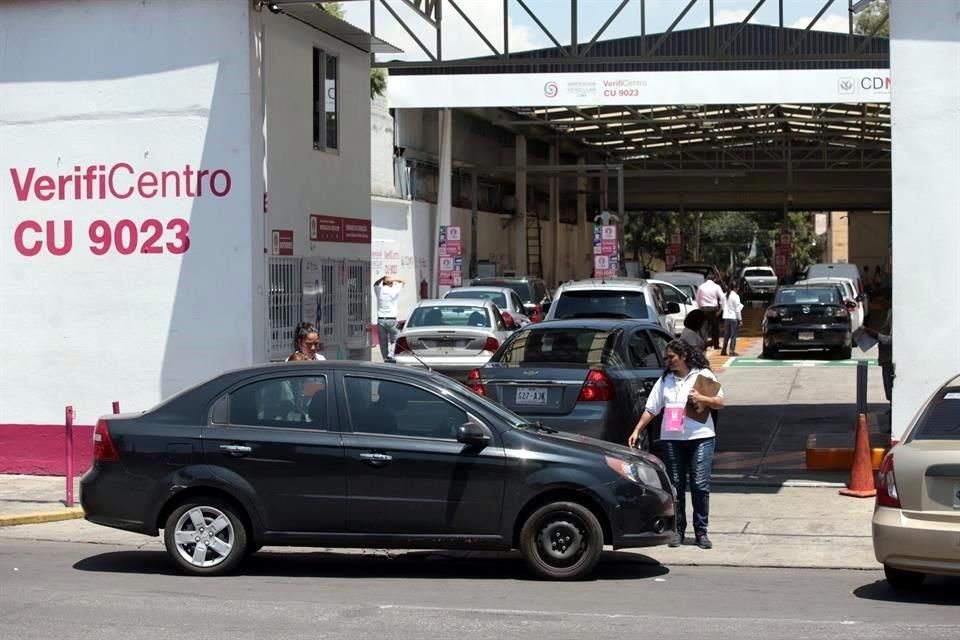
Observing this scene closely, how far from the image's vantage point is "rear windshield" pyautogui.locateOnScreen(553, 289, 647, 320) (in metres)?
21.1

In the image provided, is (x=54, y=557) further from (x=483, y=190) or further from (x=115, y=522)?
(x=483, y=190)

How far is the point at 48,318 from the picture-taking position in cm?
1463

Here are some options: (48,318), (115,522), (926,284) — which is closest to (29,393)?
(48,318)

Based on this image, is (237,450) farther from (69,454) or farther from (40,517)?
(69,454)

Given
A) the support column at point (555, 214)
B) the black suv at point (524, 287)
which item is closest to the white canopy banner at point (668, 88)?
the black suv at point (524, 287)

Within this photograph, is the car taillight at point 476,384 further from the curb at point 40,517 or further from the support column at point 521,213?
the support column at point 521,213

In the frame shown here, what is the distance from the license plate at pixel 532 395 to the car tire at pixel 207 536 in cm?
401

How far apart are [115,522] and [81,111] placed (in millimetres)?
6444

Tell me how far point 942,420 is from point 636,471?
6.78ft

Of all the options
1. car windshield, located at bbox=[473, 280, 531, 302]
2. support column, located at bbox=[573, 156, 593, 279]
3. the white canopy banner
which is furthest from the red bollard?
support column, located at bbox=[573, 156, 593, 279]

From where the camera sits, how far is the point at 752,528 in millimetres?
11438

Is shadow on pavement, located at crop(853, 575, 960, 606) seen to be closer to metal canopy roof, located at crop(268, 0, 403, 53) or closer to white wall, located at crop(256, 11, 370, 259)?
white wall, located at crop(256, 11, 370, 259)

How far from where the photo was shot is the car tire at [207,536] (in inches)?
366

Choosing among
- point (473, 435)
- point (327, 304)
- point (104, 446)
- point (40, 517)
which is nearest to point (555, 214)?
point (327, 304)
